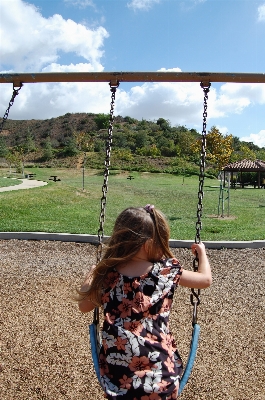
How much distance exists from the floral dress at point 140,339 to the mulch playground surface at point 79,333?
1259 mm

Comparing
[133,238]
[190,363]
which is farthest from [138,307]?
[190,363]

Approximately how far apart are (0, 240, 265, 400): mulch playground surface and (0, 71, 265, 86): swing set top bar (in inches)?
82.7

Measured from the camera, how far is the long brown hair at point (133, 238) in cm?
173

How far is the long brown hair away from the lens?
1726mm

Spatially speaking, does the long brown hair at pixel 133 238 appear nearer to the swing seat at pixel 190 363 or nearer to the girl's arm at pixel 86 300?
the girl's arm at pixel 86 300

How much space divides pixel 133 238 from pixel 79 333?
2.27m

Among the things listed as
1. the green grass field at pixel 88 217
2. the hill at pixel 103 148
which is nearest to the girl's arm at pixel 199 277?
the green grass field at pixel 88 217

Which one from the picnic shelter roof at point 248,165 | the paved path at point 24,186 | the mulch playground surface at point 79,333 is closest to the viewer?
the mulch playground surface at point 79,333

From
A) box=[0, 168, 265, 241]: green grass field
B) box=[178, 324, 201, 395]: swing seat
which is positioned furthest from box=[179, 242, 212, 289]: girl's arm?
box=[0, 168, 265, 241]: green grass field

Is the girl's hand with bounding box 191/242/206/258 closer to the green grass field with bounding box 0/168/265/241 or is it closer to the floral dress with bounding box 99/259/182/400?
the floral dress with bounding box 99/259/182/400

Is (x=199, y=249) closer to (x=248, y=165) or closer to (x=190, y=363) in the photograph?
(x=190, y=363)

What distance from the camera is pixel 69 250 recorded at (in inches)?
265

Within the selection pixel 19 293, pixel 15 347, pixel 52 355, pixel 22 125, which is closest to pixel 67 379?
pixel 52 355

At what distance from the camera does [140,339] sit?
5.47 ft
